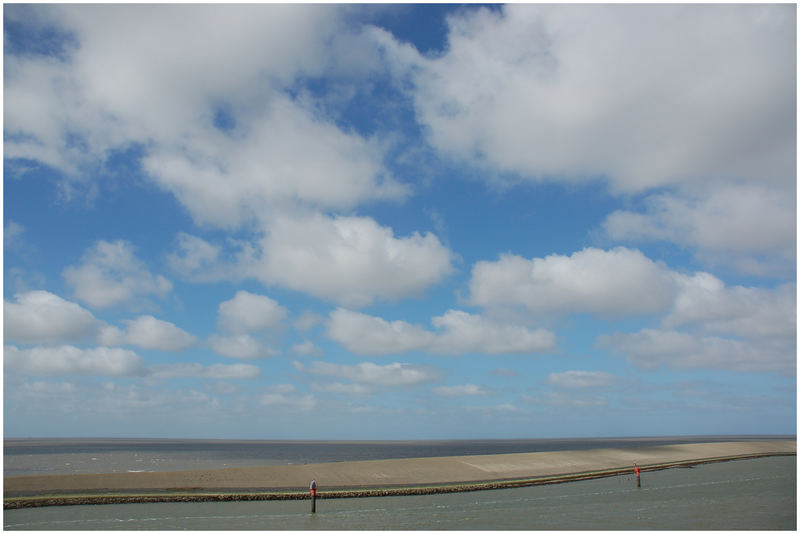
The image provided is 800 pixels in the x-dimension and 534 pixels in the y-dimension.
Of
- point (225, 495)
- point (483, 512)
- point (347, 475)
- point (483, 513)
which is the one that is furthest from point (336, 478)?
point (483, 513)

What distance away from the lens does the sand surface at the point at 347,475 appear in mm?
54500

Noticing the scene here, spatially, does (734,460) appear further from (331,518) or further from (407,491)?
(331,518)

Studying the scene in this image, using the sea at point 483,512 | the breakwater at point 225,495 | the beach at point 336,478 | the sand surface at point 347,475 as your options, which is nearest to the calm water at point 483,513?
the sea at point 483,512

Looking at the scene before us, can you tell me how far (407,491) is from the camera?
5494 centimetres

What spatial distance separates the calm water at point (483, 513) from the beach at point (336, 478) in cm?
456

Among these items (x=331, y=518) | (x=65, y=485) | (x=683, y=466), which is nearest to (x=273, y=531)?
(x=331, y=518)

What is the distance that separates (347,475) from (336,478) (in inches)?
93.8

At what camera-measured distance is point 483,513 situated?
4200 cm

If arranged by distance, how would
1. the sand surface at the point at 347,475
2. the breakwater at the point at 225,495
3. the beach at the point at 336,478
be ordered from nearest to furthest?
1. the breakwater at the point at 225,495
2. the beach at the point at 336,478
3. the sand surface at the point at 347,475

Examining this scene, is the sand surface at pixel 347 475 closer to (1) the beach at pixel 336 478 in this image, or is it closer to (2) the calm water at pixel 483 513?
(1) the beach at pixel 336 478

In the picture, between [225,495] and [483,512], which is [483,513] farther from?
[225,495]

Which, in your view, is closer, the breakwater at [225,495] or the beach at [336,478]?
the breakwater at [225,495]

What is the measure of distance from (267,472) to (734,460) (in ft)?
282

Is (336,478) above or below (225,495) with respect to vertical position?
below
